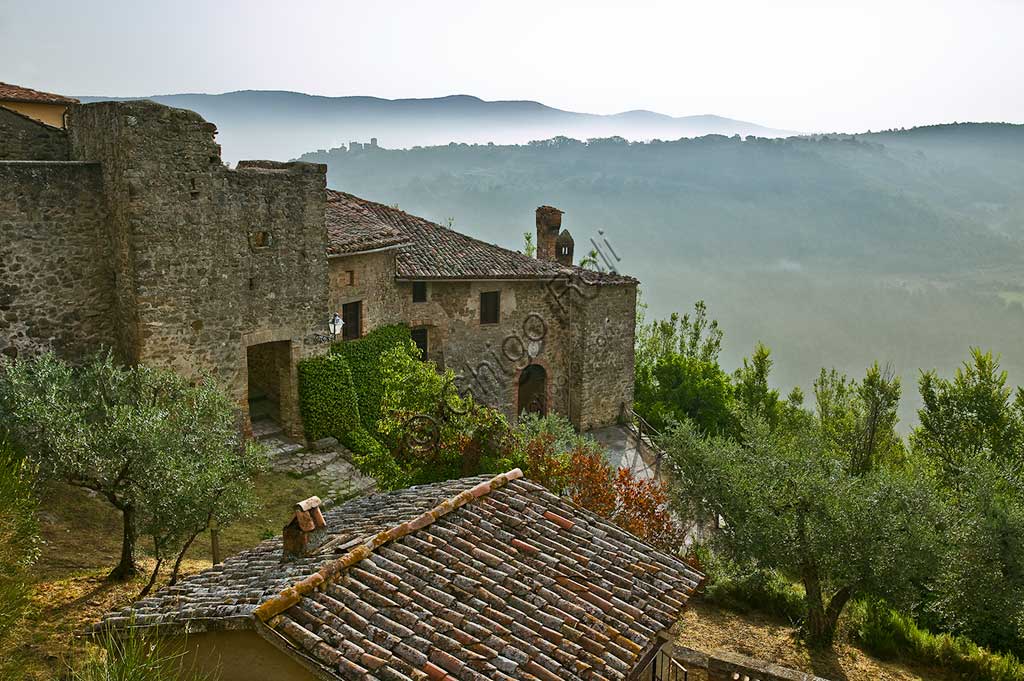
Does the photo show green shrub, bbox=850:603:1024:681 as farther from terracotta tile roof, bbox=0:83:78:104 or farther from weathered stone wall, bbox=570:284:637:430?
terracotta tile roof, bbox=0:83:78:104

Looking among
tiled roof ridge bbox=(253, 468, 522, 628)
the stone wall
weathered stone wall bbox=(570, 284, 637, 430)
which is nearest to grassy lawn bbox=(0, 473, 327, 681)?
tiled roof ridge bbox=(253, 468, 522, 628)

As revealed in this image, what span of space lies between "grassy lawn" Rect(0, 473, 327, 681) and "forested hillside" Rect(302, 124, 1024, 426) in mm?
89672

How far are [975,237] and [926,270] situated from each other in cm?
1229

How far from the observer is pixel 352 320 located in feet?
65.3

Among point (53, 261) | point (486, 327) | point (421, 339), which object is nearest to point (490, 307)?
point (486, 327)

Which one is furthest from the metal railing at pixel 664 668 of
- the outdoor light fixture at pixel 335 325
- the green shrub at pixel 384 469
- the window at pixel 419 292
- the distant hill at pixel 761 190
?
the distant hill at pixel 761 190

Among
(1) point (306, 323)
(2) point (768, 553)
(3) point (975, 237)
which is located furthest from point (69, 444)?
(3) point (975, 237)

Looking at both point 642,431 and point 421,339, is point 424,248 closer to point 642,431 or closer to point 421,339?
point 421,339

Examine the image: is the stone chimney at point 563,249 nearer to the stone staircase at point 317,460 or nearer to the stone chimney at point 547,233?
the stone chimney at point 547,233

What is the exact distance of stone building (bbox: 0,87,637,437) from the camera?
14.0m

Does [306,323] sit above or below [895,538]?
above

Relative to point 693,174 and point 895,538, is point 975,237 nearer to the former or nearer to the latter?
point 693,174

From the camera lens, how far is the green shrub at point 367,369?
1905cm

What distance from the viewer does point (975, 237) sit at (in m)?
137
